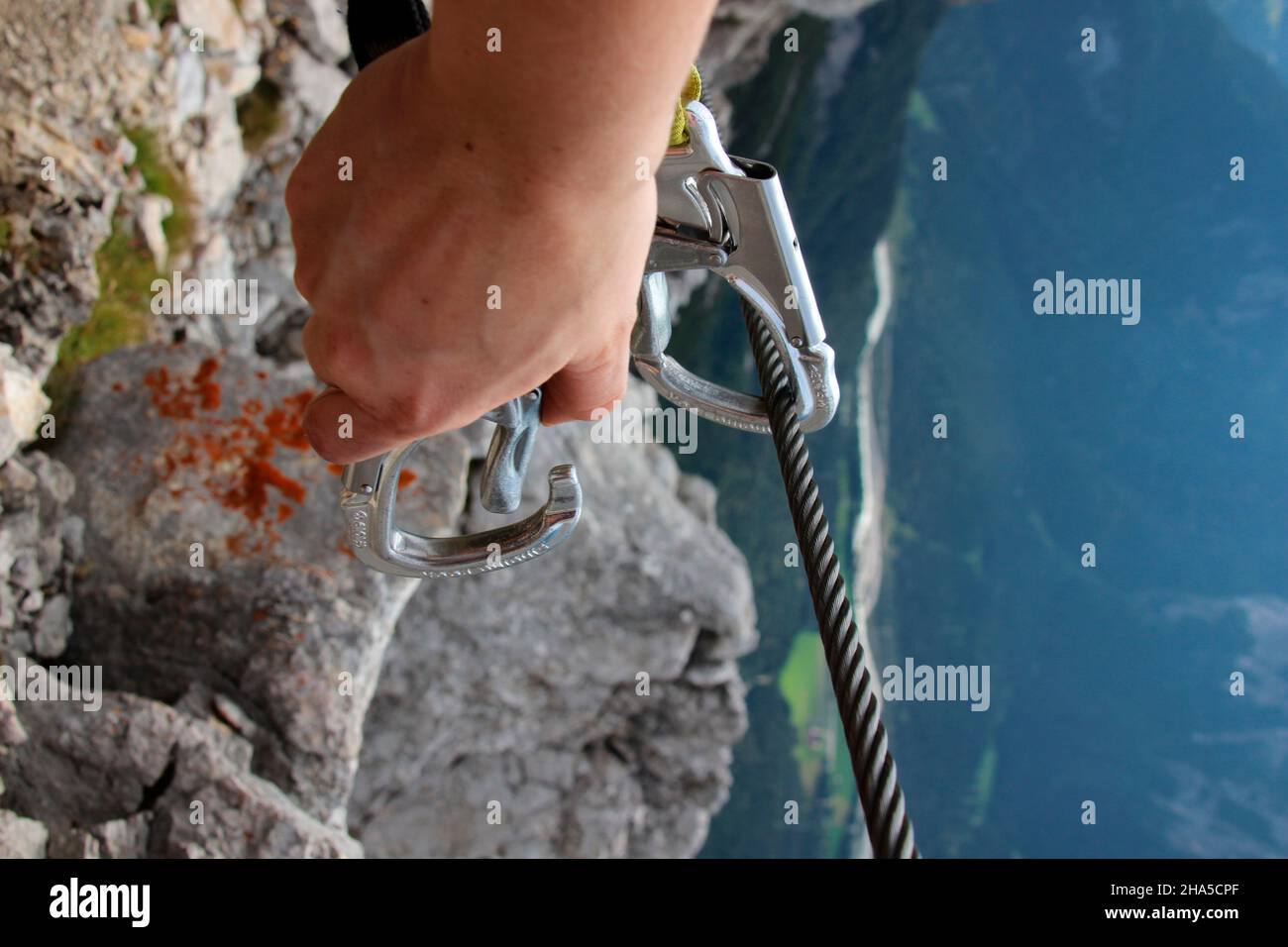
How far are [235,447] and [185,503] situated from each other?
12 cm

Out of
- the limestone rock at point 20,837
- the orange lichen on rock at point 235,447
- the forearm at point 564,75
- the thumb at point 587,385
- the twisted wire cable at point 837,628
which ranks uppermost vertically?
the orange lichen on rock at point 235,447

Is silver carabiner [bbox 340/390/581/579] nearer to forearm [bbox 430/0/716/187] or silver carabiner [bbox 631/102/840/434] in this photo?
silver carabiner [bbox 631/102/840/434]

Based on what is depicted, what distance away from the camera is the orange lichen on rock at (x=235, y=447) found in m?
1.52

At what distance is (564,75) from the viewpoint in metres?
0.23

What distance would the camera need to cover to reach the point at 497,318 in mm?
271

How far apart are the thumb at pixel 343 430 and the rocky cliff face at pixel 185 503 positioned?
113 cm

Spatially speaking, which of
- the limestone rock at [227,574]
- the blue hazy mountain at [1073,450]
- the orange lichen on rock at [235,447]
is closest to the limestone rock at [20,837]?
the limestone rock at [227,574]

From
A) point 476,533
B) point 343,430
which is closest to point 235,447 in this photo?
point 476,533

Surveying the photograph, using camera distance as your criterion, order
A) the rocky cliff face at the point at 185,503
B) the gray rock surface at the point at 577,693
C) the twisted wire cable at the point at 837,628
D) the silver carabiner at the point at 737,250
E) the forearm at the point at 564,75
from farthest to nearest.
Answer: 1. the gray rock surface at the point at 577,693
2. the rocky cliff face at the point at 185,503
3. the silver carabiner at the point at 737,250
4. the twisted wire cable at the point at 837,628
5. the forearm at the point at 564,75

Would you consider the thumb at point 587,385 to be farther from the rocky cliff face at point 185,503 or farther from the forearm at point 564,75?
the rocky cliff face at point 185,503

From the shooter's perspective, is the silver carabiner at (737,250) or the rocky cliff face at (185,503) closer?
the silver carabiner at (737,250)

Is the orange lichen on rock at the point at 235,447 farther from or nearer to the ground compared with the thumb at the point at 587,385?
farther from the ground

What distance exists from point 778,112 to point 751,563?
392 centimetres

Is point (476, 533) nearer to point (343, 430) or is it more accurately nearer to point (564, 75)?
point (343, 430)
